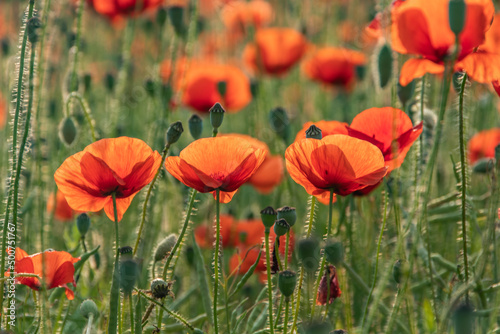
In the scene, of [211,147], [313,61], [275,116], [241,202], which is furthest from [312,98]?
[211,147]

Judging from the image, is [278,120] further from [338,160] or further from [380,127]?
[338,160]

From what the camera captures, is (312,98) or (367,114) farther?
(312,98)

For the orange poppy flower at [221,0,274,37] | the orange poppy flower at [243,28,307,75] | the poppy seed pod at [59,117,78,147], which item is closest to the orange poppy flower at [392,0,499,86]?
the poppy seed pod at [59,117,78,147]

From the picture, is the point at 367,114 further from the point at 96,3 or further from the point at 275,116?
the point at 96,3

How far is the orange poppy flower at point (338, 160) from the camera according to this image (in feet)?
2.97

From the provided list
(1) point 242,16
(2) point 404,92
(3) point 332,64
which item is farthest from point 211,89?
(2) point 404,92

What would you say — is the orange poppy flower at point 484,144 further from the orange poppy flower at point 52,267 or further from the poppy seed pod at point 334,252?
the orange poppy flower at point 52,267

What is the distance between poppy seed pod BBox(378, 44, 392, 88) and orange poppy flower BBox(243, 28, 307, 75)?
167 centimetres

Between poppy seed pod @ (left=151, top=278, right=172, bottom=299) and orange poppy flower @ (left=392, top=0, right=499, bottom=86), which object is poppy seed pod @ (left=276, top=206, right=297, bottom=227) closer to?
poppy seed pod @ (left=151, top=278, right=172, bottom=299)

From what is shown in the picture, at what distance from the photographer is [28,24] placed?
94 cm

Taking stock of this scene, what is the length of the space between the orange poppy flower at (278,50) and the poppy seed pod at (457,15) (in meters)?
2.03

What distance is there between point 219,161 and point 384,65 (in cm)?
39

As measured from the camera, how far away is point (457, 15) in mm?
787

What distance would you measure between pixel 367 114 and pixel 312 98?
2.31 meters
